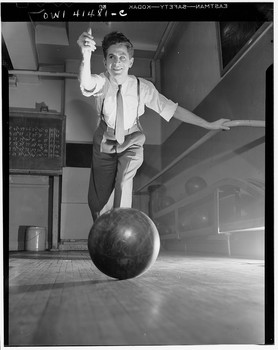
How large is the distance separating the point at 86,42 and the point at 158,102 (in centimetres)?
60

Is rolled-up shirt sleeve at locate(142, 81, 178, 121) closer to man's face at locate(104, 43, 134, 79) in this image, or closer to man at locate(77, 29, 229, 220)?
man at locate(77, 29, 229, 220)

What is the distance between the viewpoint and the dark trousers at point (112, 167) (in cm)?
228

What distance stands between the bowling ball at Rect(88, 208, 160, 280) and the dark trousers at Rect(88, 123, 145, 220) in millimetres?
677

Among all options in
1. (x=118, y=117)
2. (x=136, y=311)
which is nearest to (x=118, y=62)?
(x=118, y=117)

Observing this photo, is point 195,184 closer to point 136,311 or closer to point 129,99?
point 129,99

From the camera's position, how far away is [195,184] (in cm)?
307

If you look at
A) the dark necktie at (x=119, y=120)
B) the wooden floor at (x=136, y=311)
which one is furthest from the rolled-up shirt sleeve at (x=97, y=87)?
the wooden floor at (x=136, y=311)

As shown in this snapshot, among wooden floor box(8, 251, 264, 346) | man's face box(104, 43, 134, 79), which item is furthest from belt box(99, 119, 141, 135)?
wooden floor box(8, 251, 264, 346)

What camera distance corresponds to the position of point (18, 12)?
1532 mm

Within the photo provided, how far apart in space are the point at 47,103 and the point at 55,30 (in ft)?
2.09

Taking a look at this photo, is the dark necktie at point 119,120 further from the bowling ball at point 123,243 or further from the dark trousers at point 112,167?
the bowling ball at point 123,243

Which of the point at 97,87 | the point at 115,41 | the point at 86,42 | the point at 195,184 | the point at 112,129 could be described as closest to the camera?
the point at 86,42

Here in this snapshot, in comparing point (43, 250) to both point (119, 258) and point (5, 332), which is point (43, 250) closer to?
point (119, 258)

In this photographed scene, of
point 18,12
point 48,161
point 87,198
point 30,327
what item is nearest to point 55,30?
point 18,12
